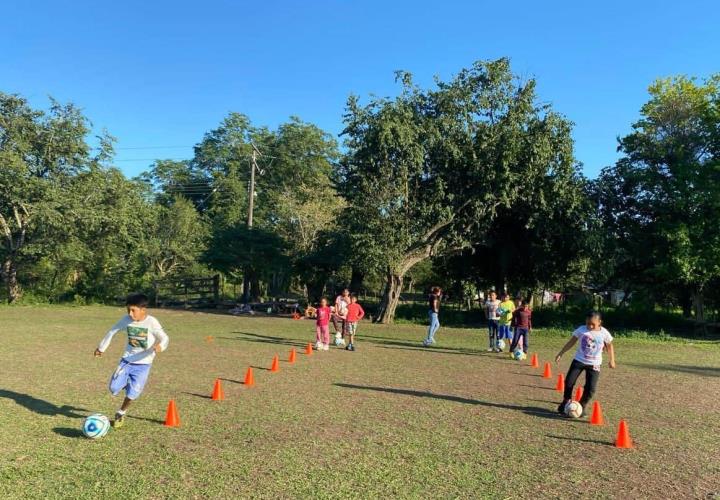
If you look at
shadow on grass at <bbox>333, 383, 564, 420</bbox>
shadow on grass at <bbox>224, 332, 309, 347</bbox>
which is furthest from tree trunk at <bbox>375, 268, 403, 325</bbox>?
shadow on grass at <bbox>333, 383, 564, 420</bbox>

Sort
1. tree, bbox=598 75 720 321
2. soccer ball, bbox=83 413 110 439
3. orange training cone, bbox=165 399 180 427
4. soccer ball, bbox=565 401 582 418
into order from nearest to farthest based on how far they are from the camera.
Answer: soccer ball, bbox=83 413 110 439
orange training cone, bbox=165 399 180 427
soccer ball, bbox=565 401 582 418
tree, bbox=598 75 720 321

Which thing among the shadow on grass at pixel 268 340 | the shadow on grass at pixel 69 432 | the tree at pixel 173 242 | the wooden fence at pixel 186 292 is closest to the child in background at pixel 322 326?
the shadow on grass at pixel 268 340

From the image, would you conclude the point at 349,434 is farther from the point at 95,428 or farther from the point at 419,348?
the point at 419,348

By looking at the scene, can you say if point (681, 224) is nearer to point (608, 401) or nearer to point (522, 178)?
point (522, 178)

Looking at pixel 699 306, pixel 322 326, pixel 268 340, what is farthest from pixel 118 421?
pixel 699 306

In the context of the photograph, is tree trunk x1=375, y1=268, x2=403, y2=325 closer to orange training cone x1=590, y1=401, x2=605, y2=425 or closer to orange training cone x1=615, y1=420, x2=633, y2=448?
orange training cone x1=590, y1=401, x2=605, y2=425

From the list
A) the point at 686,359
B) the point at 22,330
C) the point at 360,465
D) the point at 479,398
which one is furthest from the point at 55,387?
the point at 686,359

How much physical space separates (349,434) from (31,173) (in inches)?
1275

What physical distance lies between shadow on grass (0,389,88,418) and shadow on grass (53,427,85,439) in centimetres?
66

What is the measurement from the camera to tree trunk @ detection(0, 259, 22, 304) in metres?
32.5

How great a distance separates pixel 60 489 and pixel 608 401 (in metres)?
7.89

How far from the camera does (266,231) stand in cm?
3322

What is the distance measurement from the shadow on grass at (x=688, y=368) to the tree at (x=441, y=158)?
11.8 metres

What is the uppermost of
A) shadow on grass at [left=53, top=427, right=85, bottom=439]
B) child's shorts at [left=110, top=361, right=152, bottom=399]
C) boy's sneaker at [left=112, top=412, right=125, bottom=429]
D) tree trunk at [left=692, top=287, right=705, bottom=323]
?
tree trunk at [left=692, top=287, right=705, bottom=323]
